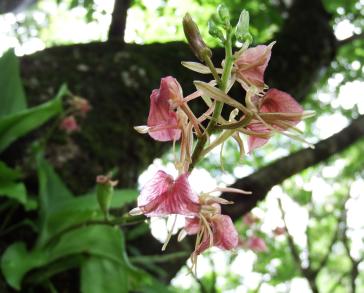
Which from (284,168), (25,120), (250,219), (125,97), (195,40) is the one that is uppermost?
(195,40)

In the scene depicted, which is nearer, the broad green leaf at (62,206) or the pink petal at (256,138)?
the pink petal at (256,138)

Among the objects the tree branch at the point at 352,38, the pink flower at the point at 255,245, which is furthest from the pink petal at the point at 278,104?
the tree branch at the point at 352,38

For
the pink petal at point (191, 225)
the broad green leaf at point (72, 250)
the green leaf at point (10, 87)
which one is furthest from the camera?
the green leaf at point (10, 87)

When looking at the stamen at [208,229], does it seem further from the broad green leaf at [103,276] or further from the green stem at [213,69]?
the broad green leaf at [103,276]

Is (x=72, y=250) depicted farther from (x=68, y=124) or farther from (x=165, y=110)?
(x=165, y=110)

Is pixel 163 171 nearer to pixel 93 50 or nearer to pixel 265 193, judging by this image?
pixel 265 193

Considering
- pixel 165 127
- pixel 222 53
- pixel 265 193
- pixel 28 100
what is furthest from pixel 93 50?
pixel 165 127

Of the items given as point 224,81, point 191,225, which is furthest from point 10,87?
point 224,81
